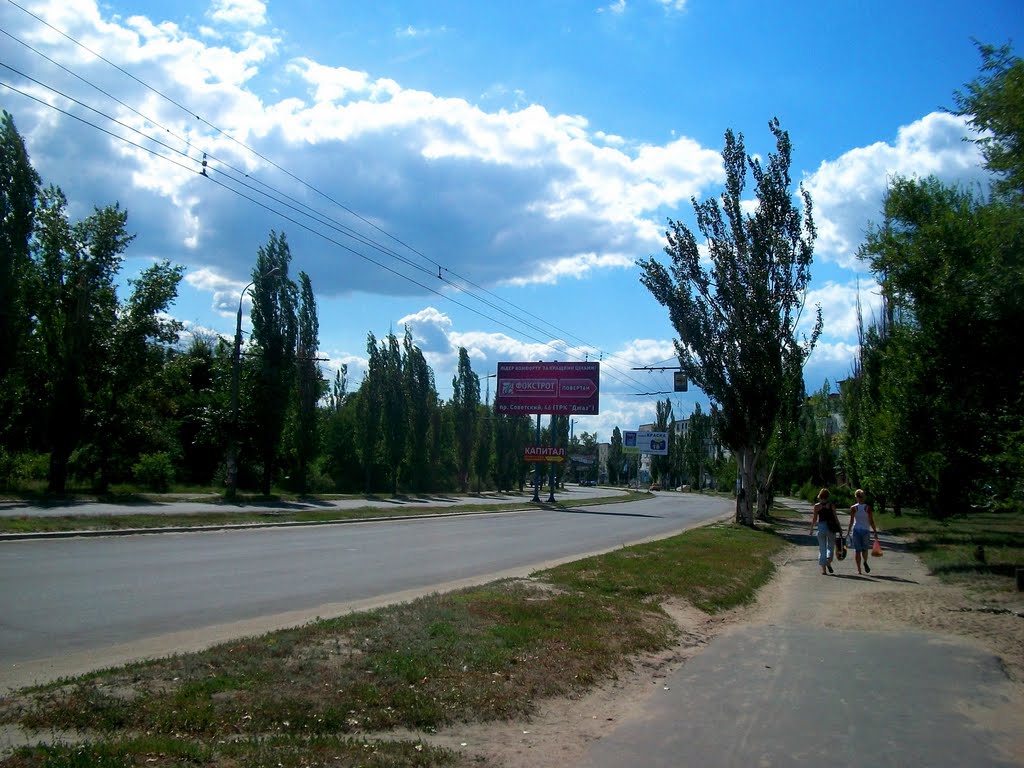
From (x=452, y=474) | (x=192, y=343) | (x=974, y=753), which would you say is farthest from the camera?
(x=452, y=474)

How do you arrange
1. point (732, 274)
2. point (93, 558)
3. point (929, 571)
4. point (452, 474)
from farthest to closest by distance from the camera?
point (452, 474)
point (732, 274)
point (929, 571)
point (93, 558)

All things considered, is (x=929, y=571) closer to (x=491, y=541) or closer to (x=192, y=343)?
(x=491, y=541)

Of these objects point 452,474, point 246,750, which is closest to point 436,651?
point 246,750

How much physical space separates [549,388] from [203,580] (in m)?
39.2

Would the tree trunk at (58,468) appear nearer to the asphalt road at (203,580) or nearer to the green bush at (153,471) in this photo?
the green bush at (153,471)

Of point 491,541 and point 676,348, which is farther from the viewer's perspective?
point 676,348

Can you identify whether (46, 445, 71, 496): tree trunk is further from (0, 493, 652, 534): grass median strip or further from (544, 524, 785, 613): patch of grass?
(544, 524, 785, 613): patch of grass

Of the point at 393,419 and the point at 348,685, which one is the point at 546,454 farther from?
Result: the point at 348,685

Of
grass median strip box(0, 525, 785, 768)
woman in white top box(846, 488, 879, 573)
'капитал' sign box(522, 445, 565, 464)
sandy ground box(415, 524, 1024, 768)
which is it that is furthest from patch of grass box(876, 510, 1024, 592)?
'капитал' sign box(522, 445, 565, 464)

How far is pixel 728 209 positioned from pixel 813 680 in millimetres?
27402

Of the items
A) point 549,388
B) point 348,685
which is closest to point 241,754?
point 348,685

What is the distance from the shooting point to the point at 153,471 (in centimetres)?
3788

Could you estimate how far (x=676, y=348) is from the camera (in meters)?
33.5

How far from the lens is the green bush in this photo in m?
37.5
